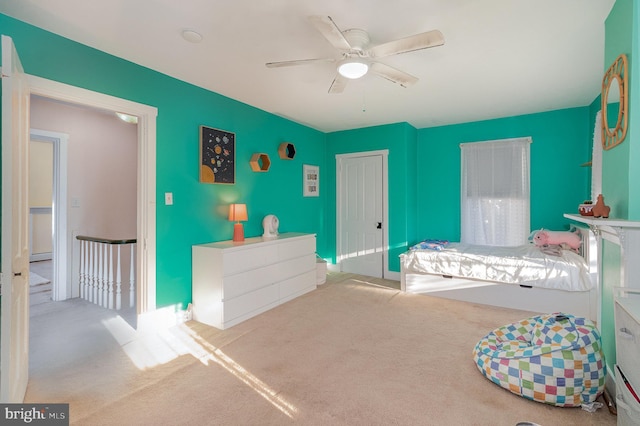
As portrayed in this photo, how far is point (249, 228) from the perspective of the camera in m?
4.05

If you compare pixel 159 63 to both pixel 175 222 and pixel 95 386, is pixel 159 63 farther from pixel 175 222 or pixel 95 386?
pixel 95 386

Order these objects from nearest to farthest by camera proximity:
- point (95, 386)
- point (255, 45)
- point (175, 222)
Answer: point (95, 386) < point (255, 45) < point (175, 222)

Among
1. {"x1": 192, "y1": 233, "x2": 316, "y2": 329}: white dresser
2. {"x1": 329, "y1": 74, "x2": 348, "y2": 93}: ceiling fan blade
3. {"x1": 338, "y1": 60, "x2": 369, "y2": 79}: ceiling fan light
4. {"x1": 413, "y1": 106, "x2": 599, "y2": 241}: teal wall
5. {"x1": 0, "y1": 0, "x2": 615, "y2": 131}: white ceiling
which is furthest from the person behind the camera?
{"x1": 413, "y1": 106, "x2": 599, "y2": 241}: teal wall

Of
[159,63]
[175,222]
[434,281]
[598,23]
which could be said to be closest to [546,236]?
[434,281]

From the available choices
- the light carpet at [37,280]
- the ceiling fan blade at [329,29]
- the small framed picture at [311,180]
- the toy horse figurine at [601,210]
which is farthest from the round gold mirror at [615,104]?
the light carpet at [37,280]

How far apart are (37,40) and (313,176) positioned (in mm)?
3719

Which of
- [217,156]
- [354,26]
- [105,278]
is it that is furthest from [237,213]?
[354,26]

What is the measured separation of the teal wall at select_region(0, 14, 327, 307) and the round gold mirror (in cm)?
341

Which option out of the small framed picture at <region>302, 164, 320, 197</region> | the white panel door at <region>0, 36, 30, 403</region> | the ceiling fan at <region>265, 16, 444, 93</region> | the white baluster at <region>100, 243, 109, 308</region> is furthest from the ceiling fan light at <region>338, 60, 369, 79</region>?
the white baluster at <region>100, 243, 109, 308</region>

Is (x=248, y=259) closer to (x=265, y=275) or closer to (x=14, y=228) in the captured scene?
(x=265, y=275)

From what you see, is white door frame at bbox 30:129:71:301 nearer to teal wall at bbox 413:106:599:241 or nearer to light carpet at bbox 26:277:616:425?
light carpet at bbox 26:277:616:425

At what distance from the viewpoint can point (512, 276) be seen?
3541 mm

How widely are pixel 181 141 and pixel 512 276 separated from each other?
3.90 m

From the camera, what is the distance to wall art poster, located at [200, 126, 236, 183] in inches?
133
